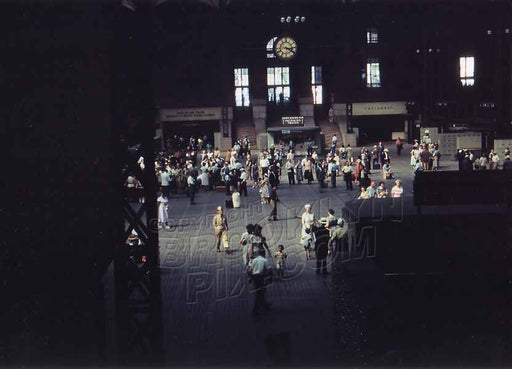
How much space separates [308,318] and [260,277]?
3.93 feet

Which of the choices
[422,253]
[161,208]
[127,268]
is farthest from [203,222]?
[127,268]

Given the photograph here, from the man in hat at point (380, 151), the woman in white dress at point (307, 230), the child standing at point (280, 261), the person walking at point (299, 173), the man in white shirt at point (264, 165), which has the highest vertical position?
the man in hat at point (380, 151)

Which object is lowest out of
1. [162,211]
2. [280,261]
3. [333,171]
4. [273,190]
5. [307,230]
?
[280,261]

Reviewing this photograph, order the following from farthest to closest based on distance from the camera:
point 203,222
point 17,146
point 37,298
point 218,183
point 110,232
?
point 218,183 → point 203,222 → point 110,232 → point 37,298 → point 17,146

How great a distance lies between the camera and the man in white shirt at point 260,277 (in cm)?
1473

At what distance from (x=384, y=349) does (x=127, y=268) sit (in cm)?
536

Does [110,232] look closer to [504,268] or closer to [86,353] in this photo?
[86,353]

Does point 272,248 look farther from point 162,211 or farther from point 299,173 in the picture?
point 299,173

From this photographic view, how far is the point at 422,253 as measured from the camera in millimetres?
16047

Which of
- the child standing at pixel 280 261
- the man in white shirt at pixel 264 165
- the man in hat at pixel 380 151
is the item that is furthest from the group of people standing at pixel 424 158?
the child standing at pixel 280 261

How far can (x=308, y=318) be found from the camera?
14.5m

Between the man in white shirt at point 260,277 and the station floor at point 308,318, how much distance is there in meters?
0.22

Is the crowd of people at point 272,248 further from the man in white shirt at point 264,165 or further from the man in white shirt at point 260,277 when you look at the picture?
the man in white shirt at point 264,165

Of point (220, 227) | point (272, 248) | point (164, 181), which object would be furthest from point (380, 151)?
point (220, 227)
